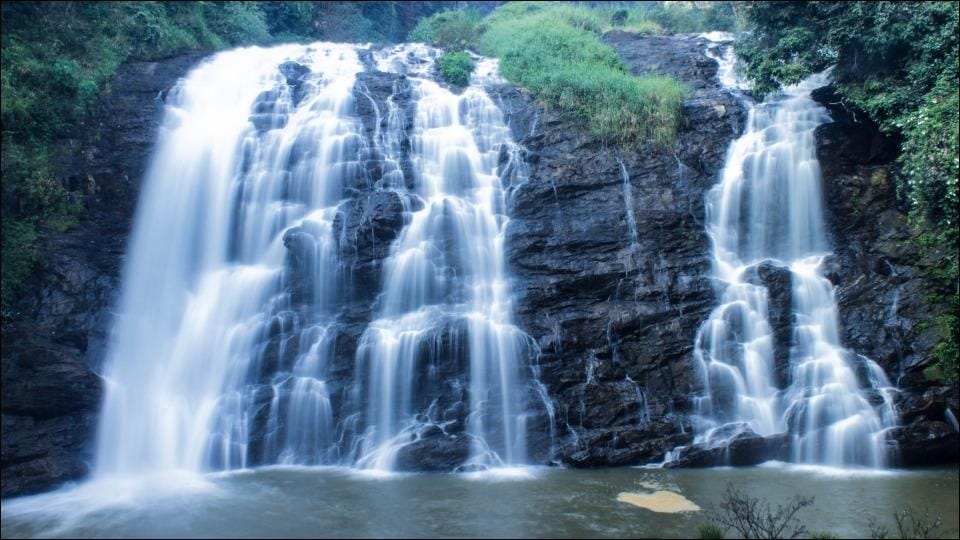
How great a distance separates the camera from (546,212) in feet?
51.6

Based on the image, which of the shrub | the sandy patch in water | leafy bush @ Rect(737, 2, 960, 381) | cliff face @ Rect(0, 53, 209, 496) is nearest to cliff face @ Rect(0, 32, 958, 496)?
cliff face @ Rect(0, 53, 209, 496)

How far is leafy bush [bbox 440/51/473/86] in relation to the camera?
2078 cm

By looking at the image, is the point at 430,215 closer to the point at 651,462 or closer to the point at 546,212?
the point at 546,212

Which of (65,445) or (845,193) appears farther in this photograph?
(845,193)

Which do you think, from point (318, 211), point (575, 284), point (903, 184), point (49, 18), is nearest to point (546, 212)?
point (575, 284)

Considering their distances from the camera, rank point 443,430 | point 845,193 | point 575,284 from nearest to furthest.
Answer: point 443,430
point 575,284
point 845,193

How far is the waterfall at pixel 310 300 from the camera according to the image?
13.0 m

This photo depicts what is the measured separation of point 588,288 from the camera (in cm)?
1450

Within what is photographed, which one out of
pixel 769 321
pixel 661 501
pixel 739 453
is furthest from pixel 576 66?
pixel 661 501

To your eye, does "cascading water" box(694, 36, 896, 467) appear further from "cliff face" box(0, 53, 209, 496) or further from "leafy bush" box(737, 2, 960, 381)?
"cliff face" box(0, 53, 209, 496)

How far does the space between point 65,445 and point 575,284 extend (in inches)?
396

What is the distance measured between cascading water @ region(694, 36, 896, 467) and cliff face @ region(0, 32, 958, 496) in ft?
0.99

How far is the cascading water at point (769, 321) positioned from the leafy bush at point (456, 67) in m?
8.35

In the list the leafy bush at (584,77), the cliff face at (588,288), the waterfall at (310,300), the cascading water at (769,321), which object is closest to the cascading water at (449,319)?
the waterfall at (310,300)
